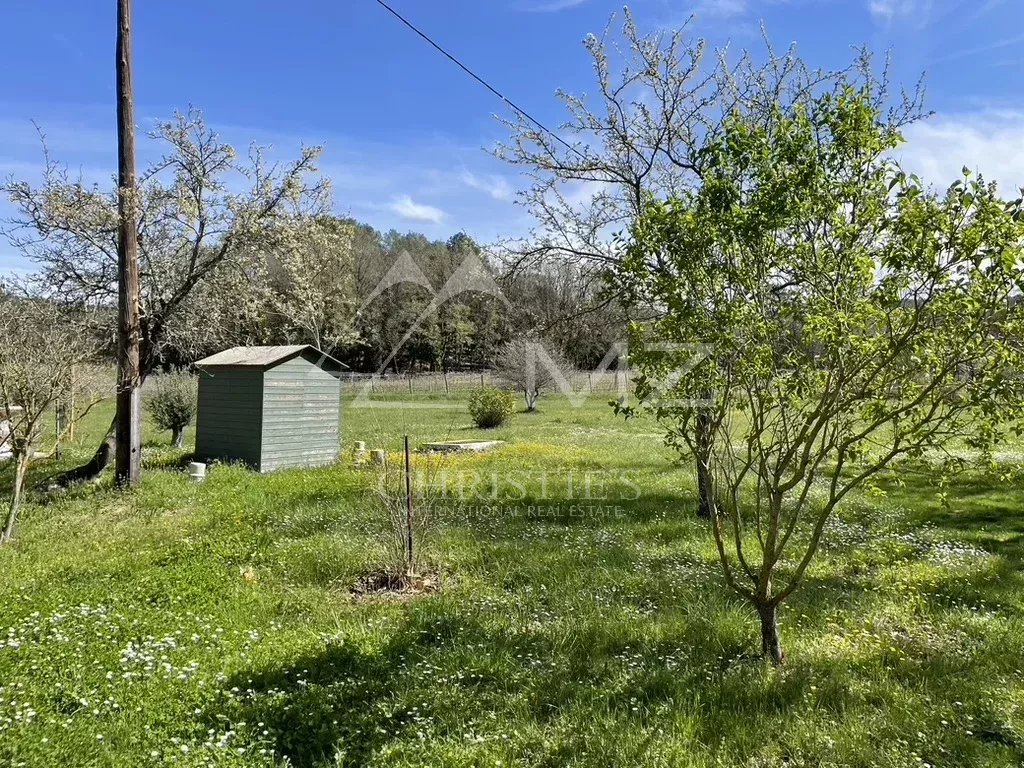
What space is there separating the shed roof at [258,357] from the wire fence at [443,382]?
1436 cm

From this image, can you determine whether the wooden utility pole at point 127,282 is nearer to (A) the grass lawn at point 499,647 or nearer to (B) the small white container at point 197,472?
(B) the small white container at point 197,472

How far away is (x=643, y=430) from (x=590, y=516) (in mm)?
10913

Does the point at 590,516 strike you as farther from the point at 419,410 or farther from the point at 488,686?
the point at 419,410

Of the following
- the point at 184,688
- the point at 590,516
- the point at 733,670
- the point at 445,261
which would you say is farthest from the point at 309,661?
the point at 445,261

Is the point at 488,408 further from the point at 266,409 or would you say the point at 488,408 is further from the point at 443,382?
the point at 443,382

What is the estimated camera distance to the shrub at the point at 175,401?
45.0 feet

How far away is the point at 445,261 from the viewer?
34.5 meters

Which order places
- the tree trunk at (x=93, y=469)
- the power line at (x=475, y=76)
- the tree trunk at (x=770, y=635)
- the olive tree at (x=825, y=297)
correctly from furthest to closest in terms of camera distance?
the tree trunk at (x=93, y=469), the power line at (x=475, y=76), the tree trunk at (x=770, y=635), the olive tree at (x=825, y=297)

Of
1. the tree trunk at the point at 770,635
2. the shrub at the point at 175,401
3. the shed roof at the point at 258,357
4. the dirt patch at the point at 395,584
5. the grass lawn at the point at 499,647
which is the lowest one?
the dirt patch at the point at 395,584

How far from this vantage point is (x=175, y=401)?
1373 cm

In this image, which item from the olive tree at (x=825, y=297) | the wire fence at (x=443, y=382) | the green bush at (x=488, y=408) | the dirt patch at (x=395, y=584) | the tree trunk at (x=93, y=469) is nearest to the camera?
the olive tree at (x=825, y=297)

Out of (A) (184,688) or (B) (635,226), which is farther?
(B) (635,226)

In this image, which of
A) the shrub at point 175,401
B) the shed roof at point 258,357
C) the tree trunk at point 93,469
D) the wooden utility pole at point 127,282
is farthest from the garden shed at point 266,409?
the shrub at point 175,401

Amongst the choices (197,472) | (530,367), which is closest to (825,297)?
(197,472)
